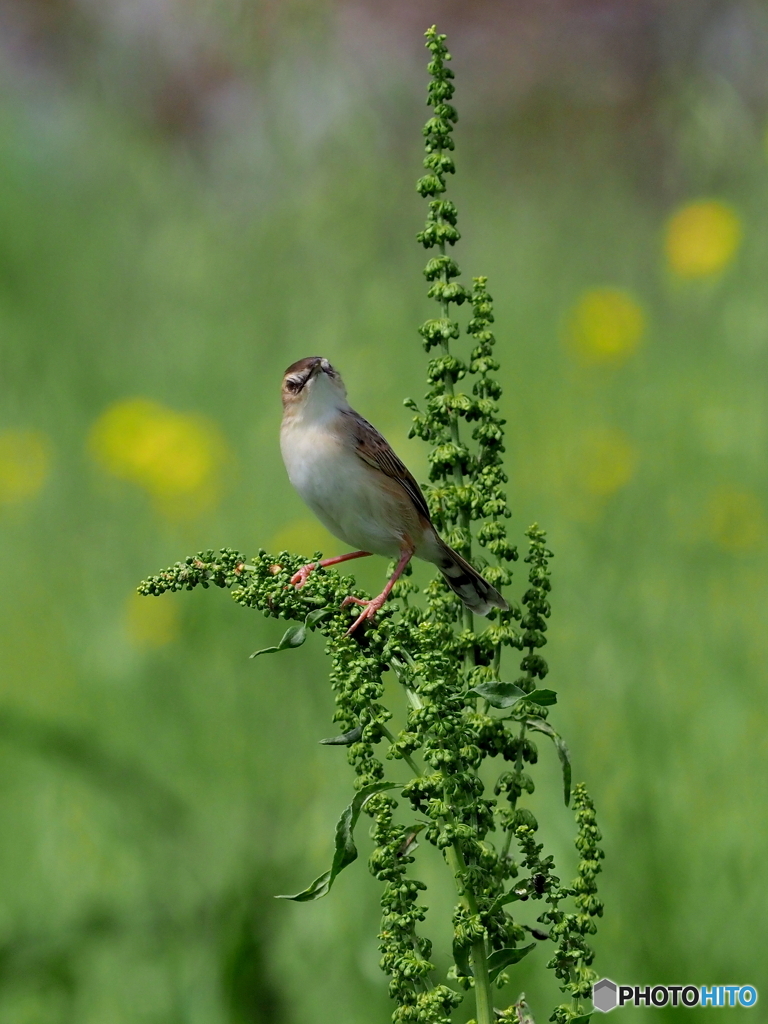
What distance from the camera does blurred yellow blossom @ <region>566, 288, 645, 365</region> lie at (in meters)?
7.28

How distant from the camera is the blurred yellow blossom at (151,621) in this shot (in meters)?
5.54

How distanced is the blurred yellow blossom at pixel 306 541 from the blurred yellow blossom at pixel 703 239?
→ 317 centimetres

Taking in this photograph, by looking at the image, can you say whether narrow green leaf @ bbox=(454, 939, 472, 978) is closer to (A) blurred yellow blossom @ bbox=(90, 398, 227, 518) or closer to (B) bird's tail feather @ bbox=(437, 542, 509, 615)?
(B) bird's tail feather @ bbox=(437, 542, 509, 615)

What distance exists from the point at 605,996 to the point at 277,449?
4367mm

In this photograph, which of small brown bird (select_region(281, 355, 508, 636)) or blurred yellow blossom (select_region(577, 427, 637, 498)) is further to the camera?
blurred yellow blossom (select_region(577, 427, 637, 498))

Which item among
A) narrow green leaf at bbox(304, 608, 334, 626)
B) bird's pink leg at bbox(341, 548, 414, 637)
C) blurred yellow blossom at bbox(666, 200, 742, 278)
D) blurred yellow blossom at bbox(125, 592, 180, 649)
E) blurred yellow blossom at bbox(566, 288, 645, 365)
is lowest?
narrow green leaf at bbox(304, 608, 334, 626)

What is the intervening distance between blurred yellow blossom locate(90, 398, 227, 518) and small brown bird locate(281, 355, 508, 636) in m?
2.55

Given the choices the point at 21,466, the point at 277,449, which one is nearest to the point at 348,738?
the point at 277,449

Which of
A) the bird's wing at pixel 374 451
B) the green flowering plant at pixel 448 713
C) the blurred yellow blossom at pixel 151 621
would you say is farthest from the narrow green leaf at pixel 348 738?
the blurred yellow blossom at pixel 151 621

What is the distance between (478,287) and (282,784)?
8.36 ft

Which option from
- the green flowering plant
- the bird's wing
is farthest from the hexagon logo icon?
the bird's wing

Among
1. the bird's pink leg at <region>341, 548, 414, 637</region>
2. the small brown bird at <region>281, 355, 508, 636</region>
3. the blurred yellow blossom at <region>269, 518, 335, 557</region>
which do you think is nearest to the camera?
the bird's pink leg at <region>341, 548, 414, 637</region>

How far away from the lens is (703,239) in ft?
25.9

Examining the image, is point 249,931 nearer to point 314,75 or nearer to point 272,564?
point 272,564
